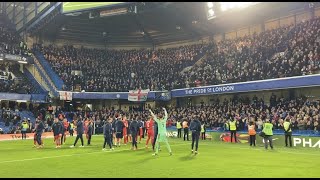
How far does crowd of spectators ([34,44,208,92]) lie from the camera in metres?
50.4

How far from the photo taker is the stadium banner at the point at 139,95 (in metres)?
47.6

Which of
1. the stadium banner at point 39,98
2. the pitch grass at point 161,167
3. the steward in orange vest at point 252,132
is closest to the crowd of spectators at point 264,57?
the steward in orange vest at point 252,132

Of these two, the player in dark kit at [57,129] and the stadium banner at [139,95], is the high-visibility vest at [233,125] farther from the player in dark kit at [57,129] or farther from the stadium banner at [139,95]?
the stadium banner at [139,95]

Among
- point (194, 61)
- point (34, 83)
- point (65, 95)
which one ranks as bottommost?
point (65, 95)

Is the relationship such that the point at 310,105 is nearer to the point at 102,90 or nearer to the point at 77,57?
the point at 102,90

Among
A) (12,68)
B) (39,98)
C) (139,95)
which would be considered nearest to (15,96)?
(39,98)

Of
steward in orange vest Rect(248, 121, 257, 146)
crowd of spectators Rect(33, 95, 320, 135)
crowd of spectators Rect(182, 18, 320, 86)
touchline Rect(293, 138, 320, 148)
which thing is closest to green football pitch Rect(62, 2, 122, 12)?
crowd of spectators Rect(33, 95, 320, 135)

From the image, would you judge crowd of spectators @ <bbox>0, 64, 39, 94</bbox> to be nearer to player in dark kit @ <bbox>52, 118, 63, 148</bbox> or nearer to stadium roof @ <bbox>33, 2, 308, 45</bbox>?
stadium roof @ <bbox>33, 2, 308, 45</bbox>

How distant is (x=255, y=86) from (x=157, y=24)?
66.4ft

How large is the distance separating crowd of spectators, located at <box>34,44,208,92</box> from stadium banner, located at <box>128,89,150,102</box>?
4.42ft

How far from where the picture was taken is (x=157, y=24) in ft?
169

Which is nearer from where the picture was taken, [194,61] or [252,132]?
[252,132]

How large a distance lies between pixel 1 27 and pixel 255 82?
39.1 m

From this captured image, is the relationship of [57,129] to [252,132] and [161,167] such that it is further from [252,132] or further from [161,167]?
[252,132]
